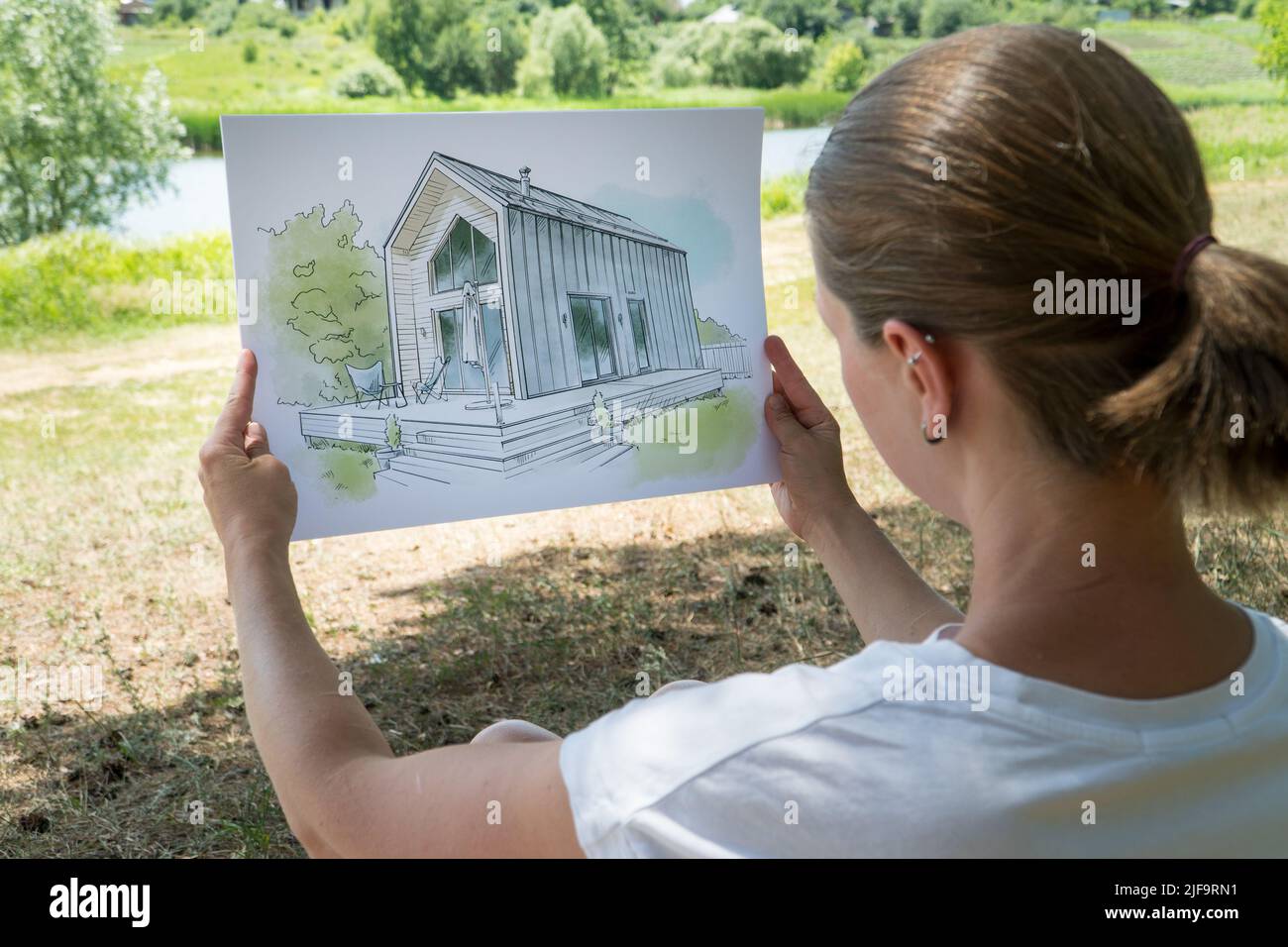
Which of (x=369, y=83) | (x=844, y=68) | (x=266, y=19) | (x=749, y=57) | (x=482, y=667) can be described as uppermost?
(x=266, y=19)

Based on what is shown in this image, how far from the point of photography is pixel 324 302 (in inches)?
66.6

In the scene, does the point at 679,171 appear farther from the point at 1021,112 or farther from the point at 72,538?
the point at 72,538

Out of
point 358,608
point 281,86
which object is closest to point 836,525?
point 358,608

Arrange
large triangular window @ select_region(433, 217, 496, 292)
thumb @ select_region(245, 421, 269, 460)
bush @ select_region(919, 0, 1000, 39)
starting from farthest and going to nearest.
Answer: bush @ select_region(919, 0, 1000, 39)
large triangular window @ select_region(433, 217, 496, 292)
thumb @ select_region(245, 421, 269, 460)

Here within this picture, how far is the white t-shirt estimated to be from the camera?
83 centimetres

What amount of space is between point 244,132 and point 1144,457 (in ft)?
3.95

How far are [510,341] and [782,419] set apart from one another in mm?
440

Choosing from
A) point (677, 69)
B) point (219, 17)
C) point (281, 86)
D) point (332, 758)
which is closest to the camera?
point (332, 758)

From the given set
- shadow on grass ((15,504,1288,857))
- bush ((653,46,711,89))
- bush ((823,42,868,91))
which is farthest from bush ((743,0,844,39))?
shadow on grass ((15,504,1288,857))

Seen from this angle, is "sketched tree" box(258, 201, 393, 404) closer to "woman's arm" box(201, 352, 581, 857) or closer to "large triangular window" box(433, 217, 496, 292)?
"large triangular window" box(433, 217, 496, 292)

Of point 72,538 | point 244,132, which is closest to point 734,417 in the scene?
point 244,132

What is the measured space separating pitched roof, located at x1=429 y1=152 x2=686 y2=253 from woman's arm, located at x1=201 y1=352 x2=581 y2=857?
554 mm

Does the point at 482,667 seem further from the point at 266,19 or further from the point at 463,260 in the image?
the point at 266,19
